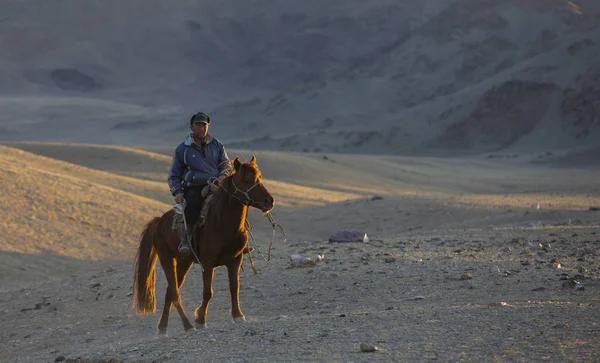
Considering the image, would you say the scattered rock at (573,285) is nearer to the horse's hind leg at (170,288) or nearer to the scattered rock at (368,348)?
the scattered rock at (368,348)

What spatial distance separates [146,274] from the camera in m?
10.2

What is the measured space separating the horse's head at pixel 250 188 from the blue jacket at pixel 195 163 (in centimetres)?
68

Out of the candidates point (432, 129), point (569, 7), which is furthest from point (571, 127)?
point (569, 7)

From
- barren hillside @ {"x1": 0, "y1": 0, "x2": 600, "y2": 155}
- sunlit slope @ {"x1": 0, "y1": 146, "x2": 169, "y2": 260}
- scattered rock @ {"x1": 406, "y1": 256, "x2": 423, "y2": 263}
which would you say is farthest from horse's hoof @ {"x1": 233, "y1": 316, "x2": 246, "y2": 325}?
barren hillside @ {"x1": 0, "y1": 0, "x2": 600, "y2": 155}

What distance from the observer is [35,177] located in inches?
926

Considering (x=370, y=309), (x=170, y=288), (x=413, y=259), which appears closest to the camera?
(x=370, y=309)

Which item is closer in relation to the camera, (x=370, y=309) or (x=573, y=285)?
(x=370, y=309)

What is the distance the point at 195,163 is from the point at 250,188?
3.40 ft

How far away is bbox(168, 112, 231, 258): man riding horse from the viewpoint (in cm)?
929

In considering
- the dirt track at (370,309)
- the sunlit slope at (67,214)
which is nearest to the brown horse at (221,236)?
the dirt track at (370,309)

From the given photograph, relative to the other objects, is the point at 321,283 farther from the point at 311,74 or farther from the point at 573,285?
the point at 311,74

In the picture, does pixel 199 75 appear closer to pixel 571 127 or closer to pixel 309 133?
pixel 309 133

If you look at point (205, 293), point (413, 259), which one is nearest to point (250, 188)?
point (205, 293)

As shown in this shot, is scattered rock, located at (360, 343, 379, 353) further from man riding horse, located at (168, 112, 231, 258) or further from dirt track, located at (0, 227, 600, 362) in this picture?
man riding horse, located at (168, 112, 231, 258)
